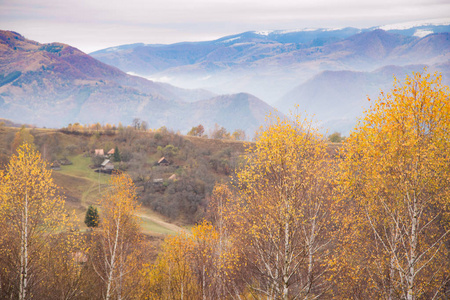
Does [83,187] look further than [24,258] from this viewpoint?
Yes

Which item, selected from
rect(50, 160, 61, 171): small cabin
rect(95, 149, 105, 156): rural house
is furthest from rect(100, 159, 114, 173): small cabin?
rect(50, 160, 61, 171): small cabin

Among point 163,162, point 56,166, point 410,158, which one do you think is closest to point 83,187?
point 56,166

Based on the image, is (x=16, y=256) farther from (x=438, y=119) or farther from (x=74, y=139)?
(x=74, y=139)

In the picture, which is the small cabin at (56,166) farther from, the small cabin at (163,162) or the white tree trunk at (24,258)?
the white tree trunk at (24,258)

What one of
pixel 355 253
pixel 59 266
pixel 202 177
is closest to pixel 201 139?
pixel 202 177

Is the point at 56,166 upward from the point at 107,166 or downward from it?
upward

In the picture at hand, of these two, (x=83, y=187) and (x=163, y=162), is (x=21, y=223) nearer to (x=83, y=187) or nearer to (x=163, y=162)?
(x=83, y=187)

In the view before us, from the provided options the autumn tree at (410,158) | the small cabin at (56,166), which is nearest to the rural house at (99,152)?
the small cabin at (56,166)

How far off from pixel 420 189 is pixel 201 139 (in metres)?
110

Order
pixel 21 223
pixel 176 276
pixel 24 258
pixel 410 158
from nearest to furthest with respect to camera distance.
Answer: pixel 410 158, pixel 24 258, pixel 21 223, pixel 176 276

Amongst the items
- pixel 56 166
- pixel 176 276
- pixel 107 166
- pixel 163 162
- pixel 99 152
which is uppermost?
pixel 176 276

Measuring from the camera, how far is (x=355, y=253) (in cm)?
1472

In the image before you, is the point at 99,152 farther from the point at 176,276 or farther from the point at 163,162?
the point at 176,276

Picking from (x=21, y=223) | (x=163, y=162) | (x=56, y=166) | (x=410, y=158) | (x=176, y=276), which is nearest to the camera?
(x=410, y=158)
